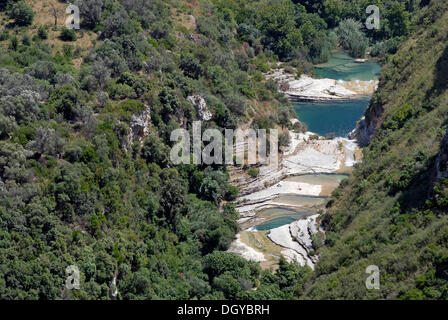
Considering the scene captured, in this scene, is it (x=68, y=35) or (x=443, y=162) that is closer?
(x=443, y=162)

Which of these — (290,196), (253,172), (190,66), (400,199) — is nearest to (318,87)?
(190,66)

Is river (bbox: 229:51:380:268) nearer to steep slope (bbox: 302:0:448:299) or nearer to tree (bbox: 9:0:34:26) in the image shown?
steep slope (bbox: 302:0:448:299)

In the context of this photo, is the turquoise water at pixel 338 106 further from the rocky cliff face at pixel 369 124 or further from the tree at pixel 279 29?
the tree at pixel 279 29

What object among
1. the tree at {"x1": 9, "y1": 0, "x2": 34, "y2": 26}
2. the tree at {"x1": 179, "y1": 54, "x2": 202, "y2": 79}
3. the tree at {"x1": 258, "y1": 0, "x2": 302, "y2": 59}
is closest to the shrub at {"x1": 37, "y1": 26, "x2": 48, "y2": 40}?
the tree at {"x1": 9, "y1": 0, "x2": 34, "y2": 26}

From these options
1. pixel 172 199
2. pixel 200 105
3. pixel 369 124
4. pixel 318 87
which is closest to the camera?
pixel 172 199

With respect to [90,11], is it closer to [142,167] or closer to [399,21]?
[142,167]

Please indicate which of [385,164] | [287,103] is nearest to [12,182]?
[385,164]
